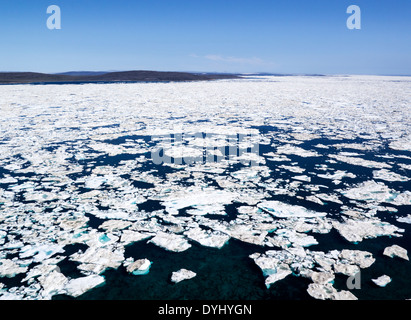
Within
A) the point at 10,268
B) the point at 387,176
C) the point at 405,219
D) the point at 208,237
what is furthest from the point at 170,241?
the point at 387,176

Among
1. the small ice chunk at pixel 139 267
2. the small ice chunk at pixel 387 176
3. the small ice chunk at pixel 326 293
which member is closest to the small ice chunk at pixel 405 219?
the small ice chunk at pixel 387 176

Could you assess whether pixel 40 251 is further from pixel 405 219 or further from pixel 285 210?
pixel 405 219

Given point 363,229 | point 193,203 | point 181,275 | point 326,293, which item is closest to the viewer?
point 326,293

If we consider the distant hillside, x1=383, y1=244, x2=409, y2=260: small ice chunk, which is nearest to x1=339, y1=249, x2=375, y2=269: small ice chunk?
x1=383, y1=244, x2=409, y2=260: small ice chunk

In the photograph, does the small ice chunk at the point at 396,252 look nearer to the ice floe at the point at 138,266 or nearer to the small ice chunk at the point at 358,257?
the small ice chunk at the point at 358,257

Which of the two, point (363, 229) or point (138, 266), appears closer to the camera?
point (138, 266)

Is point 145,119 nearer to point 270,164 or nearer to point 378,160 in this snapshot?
point 270,164
